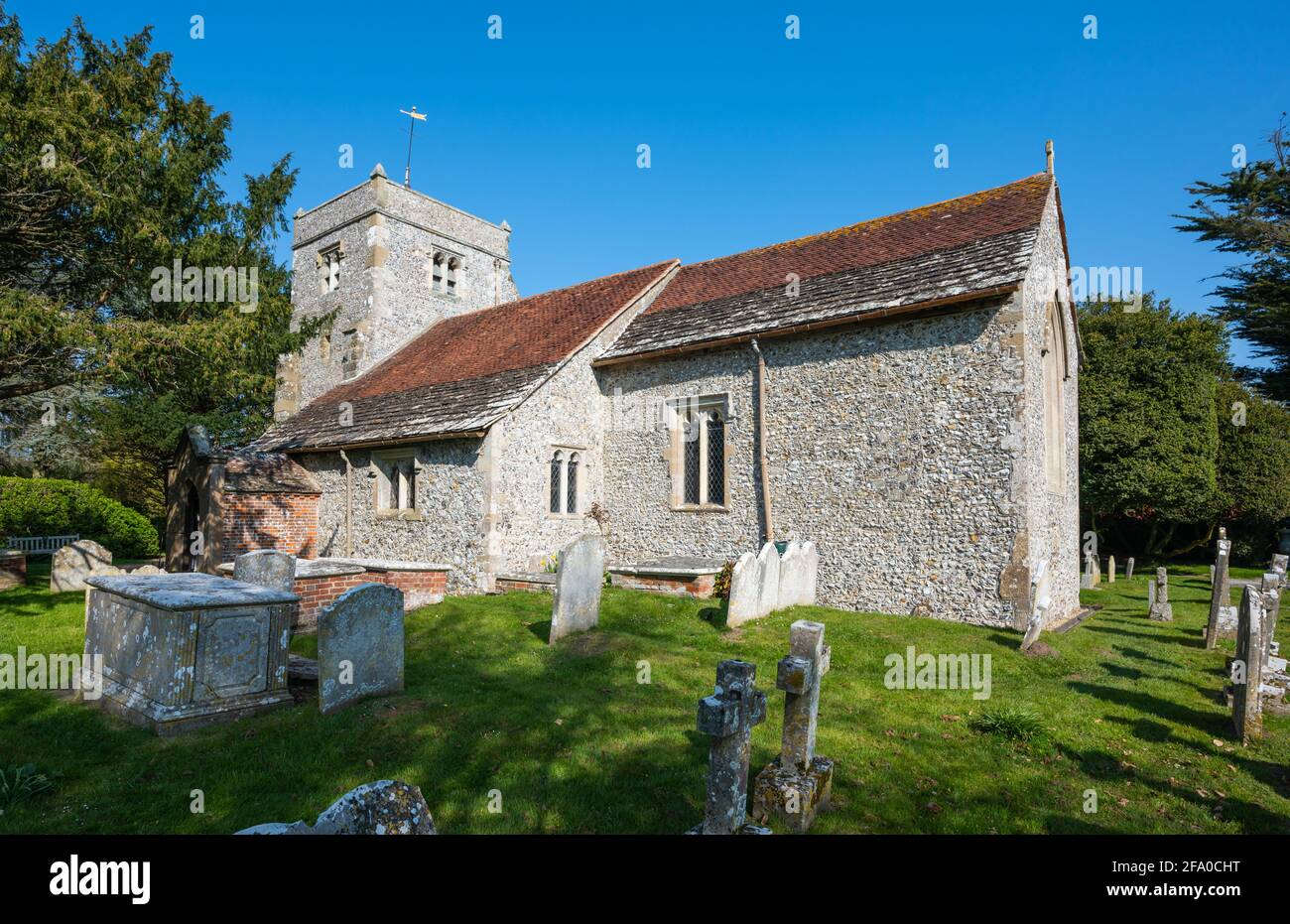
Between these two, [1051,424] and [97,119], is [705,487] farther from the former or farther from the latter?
[97,119]

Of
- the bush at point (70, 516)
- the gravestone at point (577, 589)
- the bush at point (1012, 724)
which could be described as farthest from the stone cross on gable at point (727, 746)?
the bush at point (70, 516)

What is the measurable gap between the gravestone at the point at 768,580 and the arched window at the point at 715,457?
352 cm

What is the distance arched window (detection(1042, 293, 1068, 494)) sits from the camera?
1256cm

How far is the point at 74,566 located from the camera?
13617 mm

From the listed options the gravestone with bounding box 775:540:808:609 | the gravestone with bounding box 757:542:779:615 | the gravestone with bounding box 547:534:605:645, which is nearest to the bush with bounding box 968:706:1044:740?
the gravestone with bounding box 757:542:779:615

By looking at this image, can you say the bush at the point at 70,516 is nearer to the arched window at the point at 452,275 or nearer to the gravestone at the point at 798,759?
the arched window at the point at 452,275

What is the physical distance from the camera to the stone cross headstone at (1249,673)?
651 cm

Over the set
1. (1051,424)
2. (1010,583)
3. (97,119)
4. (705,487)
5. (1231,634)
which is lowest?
(1231,634)

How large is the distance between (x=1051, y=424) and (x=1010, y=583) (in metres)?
4.43

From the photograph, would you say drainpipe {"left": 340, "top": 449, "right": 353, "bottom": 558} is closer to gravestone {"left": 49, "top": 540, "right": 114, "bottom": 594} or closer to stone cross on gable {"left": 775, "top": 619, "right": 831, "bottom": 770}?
gravestone {"left": 49, "top": 540, "right": 114, "bottom": 594}

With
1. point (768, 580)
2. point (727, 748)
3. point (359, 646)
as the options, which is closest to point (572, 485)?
point (768, 580)

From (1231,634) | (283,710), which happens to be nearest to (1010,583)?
(1231,634)

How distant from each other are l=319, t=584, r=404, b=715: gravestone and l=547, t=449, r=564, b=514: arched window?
7753 millimetres
